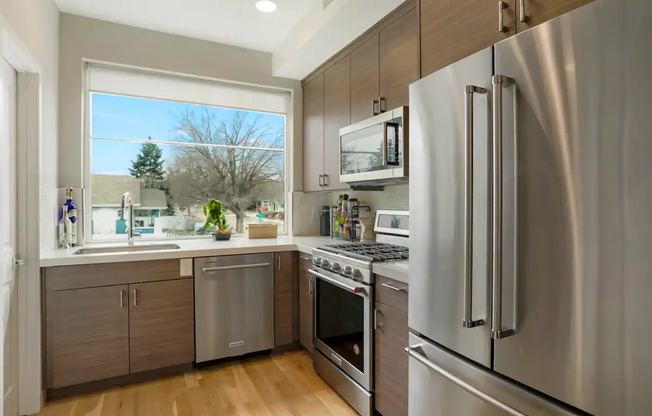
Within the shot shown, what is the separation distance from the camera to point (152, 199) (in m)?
3.23

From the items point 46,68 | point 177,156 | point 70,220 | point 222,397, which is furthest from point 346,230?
point 46,68

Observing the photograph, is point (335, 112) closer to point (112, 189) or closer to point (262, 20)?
point (262, 20)

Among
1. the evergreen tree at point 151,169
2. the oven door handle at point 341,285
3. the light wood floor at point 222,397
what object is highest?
the evergreen tree at point 151,169

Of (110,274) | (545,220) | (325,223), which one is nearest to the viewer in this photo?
(545,220)

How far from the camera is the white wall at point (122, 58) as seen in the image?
2.80m

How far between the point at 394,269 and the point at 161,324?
1.71 metres

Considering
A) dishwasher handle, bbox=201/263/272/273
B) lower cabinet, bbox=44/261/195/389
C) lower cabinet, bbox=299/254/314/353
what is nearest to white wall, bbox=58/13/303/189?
lower cabinet, bbox=44/261/195/389

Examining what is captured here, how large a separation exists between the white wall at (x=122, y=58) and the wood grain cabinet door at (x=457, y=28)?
2200 mm

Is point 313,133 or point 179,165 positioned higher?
point 313,133

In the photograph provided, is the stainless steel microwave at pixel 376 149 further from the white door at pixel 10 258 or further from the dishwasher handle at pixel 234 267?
the white door at pixel 10 258

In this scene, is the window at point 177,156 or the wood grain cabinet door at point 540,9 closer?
the wood grain cabinet door at point 540,9

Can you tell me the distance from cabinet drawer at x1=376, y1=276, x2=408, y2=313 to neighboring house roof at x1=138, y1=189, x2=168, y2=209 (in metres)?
2.18

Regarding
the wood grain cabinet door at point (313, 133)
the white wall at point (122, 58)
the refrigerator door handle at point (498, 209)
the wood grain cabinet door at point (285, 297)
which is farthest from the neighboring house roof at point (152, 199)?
the refrigerator door handle at point (498, 209)

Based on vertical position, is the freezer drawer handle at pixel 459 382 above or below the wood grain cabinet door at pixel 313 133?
below
